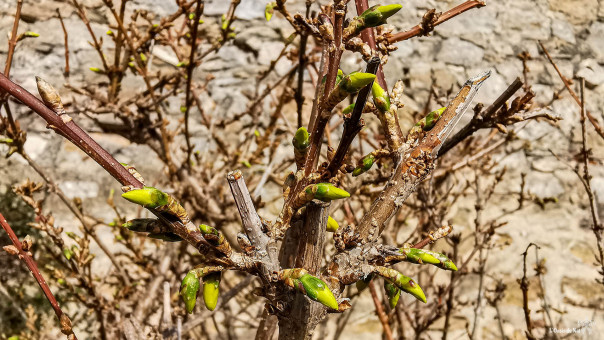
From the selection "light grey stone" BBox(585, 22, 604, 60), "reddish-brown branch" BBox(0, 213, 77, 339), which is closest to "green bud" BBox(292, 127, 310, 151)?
"reddish-brown branch" BBox(0, 213, 77, 339)

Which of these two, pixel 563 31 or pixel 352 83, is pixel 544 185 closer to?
pixel 563 31

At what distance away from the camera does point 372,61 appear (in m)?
0.65

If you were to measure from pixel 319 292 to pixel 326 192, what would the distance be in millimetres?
151

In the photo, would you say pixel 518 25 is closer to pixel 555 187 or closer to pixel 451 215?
pixel 555 187

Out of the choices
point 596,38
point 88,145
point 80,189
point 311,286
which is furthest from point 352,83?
point 596,38

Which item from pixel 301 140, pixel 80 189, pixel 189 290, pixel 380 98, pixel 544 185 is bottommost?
pixel 189 290

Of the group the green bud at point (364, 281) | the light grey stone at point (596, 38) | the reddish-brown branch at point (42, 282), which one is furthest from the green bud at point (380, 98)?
the light grey stone at point (596, 38)

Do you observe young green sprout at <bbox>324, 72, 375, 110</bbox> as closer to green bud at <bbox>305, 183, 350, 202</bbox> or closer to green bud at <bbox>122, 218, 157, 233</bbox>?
green bud at <bbox>305, 183, 350, 202</bbox>

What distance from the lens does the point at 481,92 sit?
284 cm

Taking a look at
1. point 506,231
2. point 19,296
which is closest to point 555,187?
point 506,231

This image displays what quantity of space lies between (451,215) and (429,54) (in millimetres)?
1019

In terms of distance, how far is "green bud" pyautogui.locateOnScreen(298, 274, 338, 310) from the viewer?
25.5 inches

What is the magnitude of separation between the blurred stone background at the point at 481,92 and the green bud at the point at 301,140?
1.87m

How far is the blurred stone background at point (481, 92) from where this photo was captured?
93.9 inches
